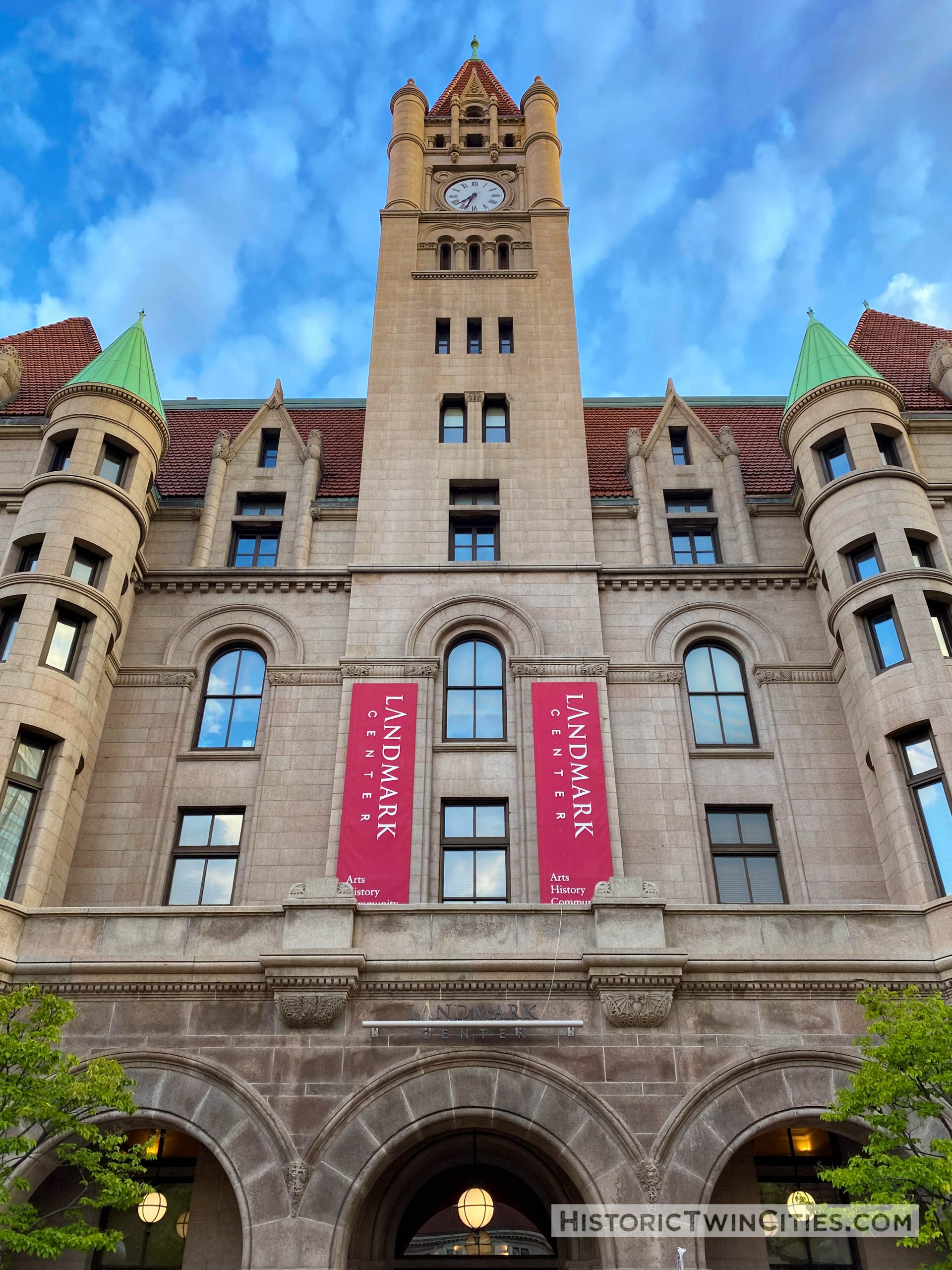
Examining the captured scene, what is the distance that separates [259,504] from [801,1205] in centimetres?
2270

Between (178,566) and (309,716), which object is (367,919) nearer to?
(309,716)

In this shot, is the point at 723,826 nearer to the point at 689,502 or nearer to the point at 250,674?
the point at 689,502

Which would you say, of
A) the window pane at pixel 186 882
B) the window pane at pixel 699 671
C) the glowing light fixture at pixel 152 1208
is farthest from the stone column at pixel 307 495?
the glowing light fixture at pixel 152 1208

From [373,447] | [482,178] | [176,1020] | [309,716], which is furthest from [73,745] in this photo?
[482,178]

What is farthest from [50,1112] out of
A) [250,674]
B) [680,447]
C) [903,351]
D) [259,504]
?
[903,351]

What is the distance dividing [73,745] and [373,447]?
12.6 m

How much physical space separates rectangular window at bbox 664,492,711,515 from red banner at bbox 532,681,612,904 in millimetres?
7772

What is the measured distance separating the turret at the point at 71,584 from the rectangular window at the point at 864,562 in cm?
1857

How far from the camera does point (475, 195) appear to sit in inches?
1564

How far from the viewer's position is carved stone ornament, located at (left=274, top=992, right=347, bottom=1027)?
1889cm

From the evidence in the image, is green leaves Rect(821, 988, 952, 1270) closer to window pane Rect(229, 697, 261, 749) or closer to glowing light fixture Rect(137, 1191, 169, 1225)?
glowing light fixture Rect(137, 1191, 169, 1225)

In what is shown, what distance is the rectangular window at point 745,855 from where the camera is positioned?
80.9ft

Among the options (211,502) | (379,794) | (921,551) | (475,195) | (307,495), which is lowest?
(379,794)

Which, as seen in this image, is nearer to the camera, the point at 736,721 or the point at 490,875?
the point at 490,875
